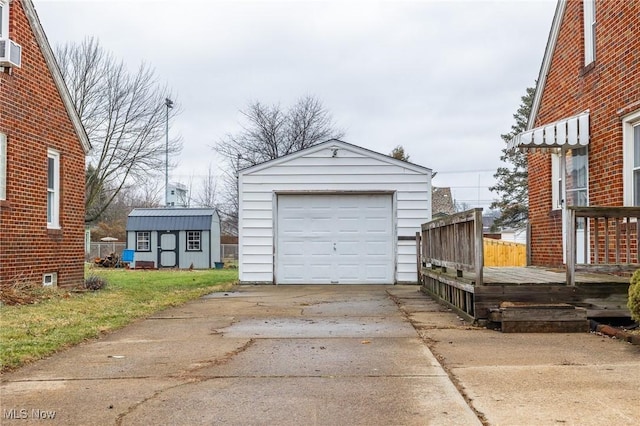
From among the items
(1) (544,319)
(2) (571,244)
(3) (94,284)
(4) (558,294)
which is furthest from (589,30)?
(3) (94,284)

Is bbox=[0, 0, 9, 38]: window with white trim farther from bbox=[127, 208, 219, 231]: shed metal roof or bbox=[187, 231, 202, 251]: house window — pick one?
bbox=[187, 231, 202, 251]: house window

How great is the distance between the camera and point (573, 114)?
11.5m

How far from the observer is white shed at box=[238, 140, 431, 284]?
15828 millimetres

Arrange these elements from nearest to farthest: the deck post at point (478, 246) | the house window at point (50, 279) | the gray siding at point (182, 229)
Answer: the deck post at point (478, 246) < the house window at point (50, 279) < the gray siding at point (182, 229)

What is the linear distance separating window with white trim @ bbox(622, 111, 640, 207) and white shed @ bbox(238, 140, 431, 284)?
6.53 metres

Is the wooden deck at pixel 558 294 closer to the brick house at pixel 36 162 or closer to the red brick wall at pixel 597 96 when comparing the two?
the red brick wall at pixel 597 96

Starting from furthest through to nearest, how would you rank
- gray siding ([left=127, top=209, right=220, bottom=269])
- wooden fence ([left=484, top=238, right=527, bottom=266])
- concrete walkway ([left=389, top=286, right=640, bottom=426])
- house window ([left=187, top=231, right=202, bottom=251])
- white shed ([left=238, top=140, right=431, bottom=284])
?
house window ([left=187, top=231, right=202, bottom=251])
gray siding ([left=127, top=209, right=220, bottom=269])
wooden fence ([left=484, top=238, right=527, bottom=266])
white shed ([left=238, top=140, right=431, bottom=284])
concrete walkway ([left=389, top=286, right=640, bottom=426])

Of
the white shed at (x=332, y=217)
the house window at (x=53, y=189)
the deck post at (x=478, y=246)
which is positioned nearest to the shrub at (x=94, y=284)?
the house window at (x=53, y=189)

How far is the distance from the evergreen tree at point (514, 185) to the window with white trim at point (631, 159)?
37.5 metres

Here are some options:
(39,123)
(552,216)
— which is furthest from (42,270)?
(552,216)

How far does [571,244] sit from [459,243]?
1.81 metres

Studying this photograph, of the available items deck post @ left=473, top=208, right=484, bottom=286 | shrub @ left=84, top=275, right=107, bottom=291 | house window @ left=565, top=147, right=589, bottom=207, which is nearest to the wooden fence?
house window @ left=565, top=147, right=589, bottom=207

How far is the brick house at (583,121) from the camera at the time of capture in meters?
9.49

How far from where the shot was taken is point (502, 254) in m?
23.6
